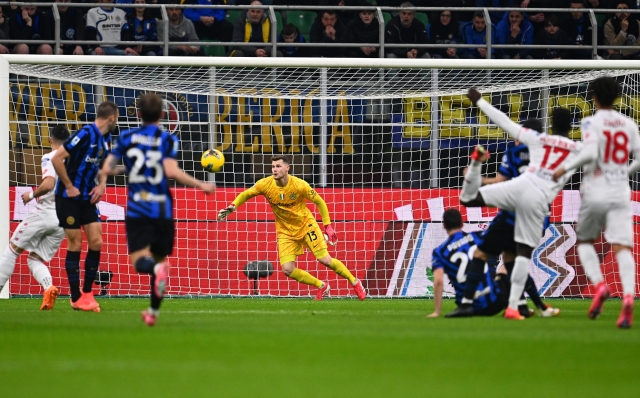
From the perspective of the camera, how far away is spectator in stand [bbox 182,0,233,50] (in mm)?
18766

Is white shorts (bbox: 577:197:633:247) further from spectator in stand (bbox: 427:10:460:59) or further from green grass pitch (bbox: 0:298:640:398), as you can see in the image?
spectator in stand (bbox: 427:10:460:59)

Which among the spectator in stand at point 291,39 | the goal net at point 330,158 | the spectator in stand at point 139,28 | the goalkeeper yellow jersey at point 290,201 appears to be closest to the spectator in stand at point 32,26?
the spectator in stand at point 139,28

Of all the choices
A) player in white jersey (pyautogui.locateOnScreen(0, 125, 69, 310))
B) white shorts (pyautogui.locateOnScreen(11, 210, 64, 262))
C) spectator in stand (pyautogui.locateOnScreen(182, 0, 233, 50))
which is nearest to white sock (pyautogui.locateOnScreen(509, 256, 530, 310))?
player in white jersey (pyautogui.locateOnScreen(0, 125, 69, 310))

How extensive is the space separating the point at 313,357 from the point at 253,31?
12.4 m

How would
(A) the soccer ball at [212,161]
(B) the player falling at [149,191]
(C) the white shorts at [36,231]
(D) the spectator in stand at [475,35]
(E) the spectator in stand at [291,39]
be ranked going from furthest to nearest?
(D) the spectator in stand at [475,35] < (E) the spectator in stand at [291,39] < (A) the soccer ball at [212,161] < (C) the white shorts at [36,231] < (B) the player falling at [149,191]

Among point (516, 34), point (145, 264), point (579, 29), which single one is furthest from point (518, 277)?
point (579, 29)

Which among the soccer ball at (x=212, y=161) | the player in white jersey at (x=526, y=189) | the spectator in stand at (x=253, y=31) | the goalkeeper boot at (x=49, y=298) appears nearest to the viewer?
the player in white jersey at (x=526, y=189)

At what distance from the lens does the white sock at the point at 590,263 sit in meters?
8.87

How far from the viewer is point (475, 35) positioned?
18859 mm

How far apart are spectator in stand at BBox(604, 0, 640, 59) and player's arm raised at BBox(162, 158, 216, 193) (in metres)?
12.8

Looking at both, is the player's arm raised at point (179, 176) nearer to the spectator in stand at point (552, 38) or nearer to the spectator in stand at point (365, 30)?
the spectator in stand at point (365, 30)

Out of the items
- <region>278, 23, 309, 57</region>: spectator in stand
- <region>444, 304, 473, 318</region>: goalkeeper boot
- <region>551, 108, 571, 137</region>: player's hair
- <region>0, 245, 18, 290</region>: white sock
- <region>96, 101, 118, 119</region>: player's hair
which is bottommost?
<region>444, 304, 473, 318</region>: goalkeeper boot

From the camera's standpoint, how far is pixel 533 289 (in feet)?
34.5

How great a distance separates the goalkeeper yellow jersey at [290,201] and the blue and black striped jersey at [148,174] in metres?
5.79
